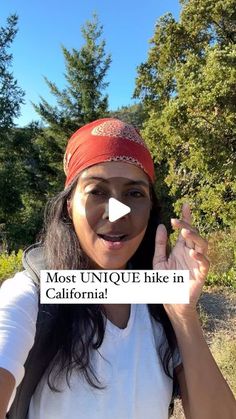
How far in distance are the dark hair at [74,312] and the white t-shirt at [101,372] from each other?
0.02 meters

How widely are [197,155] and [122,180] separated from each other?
909cm

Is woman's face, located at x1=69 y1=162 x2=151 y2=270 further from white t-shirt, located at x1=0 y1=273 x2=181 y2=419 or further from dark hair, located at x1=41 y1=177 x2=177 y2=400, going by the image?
white t-shirt, located at x1=0 y1=273 x2=181 y2=419

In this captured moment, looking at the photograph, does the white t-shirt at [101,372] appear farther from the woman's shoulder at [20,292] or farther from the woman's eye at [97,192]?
the woman's eye at [97,192]

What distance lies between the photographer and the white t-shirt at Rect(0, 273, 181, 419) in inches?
35.8

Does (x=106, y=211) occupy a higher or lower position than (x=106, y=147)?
lower

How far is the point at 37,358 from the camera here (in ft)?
3.12

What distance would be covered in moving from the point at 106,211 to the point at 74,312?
10.3 inches

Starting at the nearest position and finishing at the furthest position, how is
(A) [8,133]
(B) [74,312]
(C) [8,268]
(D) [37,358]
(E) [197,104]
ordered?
(D) [37,358] → (B) [74,312] → (C) [8,268] → (E) [197,104] → (A) [8,133]

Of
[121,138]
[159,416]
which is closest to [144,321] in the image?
[159,416]

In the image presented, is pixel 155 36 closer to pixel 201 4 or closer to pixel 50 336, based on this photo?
pixel 201 4

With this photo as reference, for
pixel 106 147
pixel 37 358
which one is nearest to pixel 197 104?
pixel 106 147

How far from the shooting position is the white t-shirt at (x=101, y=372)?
91 cm

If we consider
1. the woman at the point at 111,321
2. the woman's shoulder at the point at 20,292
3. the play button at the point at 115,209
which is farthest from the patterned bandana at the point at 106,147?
the woman's shoulder at the point at 20,292

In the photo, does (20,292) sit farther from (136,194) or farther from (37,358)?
(136,194)
